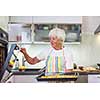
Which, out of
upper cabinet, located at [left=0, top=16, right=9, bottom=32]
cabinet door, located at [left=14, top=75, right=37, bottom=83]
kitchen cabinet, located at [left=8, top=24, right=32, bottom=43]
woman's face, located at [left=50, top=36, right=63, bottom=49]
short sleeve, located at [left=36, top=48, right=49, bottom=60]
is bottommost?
cabinet door, located at [left=14, top=75, right=37, bottom=83]

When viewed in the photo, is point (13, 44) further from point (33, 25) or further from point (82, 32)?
point (82, 32)

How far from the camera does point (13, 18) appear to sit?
5.28ft

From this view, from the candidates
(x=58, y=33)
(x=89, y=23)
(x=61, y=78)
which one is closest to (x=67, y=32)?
(x=58, y=33)

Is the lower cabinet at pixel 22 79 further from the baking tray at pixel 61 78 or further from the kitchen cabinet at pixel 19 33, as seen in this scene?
the kitchen cabinet at pixel 19 33

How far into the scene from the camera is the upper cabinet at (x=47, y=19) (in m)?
1.61

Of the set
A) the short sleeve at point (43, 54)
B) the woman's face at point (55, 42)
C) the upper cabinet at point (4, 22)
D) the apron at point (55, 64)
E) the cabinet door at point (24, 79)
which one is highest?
the upper cabinet at point (4, 22)

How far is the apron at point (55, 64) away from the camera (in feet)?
5.24

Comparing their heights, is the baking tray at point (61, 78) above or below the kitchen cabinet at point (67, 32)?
below

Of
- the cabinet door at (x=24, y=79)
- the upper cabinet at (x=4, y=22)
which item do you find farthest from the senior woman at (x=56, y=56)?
the upper cabinet at (x=4, y=22)

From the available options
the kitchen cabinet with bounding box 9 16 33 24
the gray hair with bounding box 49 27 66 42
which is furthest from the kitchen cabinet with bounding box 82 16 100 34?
the kitchen cabinet with bounding box 9 16 33 24

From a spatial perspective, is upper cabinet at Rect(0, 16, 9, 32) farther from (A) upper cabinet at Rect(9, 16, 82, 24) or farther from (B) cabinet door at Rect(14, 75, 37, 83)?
(B) cabinet door at Rect(14, 75, 37, 83)

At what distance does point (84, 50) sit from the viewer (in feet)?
5.24

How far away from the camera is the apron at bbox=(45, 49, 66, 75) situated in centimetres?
160
